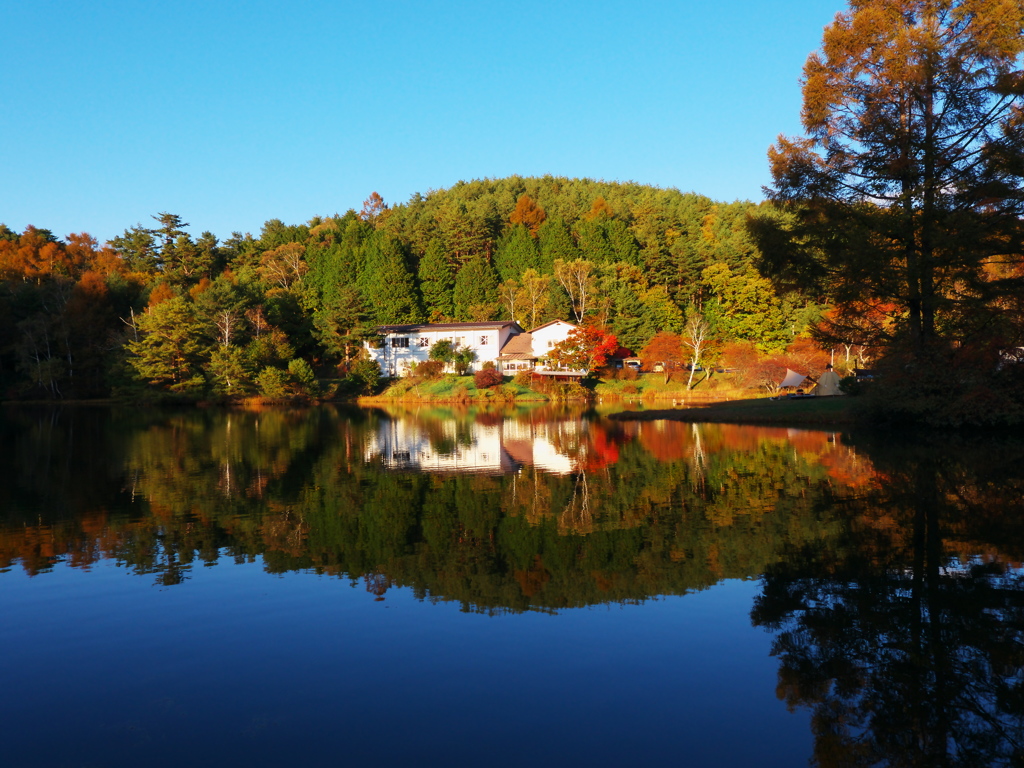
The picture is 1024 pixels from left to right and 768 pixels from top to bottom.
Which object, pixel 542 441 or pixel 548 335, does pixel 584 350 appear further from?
pixel 542 441

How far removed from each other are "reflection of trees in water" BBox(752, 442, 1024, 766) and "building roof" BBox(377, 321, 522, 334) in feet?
177

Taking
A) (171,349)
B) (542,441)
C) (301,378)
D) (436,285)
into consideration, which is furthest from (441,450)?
(436,285)

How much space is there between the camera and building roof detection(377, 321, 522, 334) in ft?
210

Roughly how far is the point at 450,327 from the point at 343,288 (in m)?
10.00

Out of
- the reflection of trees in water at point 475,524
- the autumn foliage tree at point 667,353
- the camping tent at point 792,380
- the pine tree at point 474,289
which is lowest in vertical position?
the reflection of trees in water at point 475,524

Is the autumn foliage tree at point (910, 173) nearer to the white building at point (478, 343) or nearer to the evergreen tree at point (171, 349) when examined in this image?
the white building at point (478, 343)

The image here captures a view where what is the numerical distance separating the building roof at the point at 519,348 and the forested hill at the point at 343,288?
20.2ft

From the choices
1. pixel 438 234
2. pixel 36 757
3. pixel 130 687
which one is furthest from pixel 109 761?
pixel 438 234

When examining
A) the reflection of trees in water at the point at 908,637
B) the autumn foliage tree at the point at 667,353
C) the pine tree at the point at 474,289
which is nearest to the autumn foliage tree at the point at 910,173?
the reflection of trees in water at the point at 908,637

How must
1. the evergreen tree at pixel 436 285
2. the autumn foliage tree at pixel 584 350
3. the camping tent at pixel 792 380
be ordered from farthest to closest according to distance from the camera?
the evergreen tree at pixel 436 285, the autumn foliage tree at pixel 584 350, the camping tent at pixel 792 380

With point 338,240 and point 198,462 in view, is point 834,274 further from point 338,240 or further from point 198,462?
point 338,240

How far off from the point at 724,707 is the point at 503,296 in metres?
70.1

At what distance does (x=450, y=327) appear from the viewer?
6481 cm

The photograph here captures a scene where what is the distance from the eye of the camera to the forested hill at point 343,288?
57.2 metres
